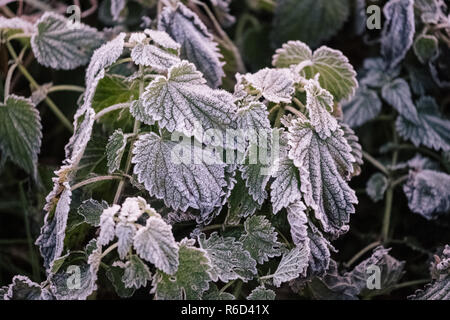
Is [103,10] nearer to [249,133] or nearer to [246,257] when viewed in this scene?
[249,133]

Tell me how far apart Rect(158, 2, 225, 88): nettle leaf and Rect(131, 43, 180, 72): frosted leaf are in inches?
7.0

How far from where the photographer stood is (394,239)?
4.43ft

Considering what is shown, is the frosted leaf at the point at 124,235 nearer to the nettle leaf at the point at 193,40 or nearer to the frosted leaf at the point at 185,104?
the frosted leaf at the point at 185,104

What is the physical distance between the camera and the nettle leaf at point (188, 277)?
908 mm

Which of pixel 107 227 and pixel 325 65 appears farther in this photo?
pixel 325 65

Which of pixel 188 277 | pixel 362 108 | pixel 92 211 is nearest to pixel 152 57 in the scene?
pixel 92 211

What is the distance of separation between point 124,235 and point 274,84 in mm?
409

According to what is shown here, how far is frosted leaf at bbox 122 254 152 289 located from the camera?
886mm

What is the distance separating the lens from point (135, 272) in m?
0.89

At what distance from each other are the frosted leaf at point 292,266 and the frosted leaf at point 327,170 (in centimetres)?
6

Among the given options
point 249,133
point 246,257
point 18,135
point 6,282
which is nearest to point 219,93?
point 249,133

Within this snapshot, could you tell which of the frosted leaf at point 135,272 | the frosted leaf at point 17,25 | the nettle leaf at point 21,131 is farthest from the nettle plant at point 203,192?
the frosted leaf at point 17,25

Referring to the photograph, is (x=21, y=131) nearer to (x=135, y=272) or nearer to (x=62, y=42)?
(x=62, y=42)

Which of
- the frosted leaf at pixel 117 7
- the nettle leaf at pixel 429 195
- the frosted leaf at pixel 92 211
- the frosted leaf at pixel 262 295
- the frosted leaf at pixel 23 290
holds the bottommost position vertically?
the frosted leaf at pixel 262 295
